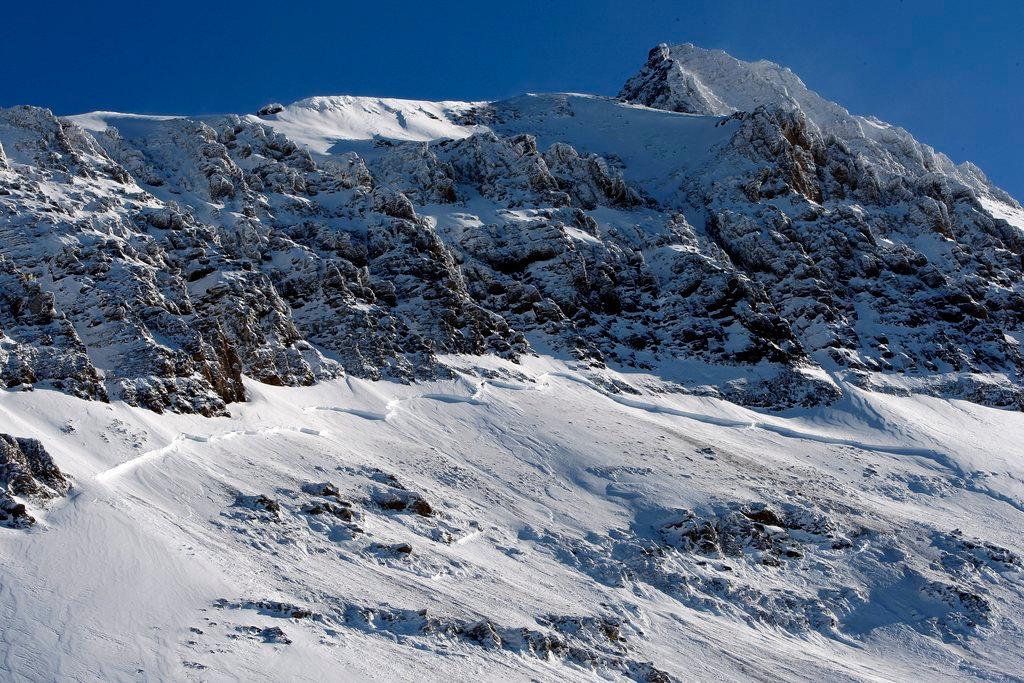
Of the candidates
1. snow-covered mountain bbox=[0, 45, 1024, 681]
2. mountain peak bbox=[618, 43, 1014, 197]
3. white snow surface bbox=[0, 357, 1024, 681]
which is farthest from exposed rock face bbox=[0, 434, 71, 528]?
mountain peak bbox=[618, 43, 1014, 197]

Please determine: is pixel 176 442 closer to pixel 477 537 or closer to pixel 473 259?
pixel 477 537

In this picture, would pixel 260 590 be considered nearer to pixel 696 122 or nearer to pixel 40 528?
pixel 40 528

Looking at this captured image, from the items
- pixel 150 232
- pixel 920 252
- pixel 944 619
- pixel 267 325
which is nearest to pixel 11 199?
pixel 150 232

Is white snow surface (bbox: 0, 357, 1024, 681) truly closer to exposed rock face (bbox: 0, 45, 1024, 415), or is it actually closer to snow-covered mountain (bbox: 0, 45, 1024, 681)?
snow-covered mountain (bbox: 0, 45, 1024, 681)

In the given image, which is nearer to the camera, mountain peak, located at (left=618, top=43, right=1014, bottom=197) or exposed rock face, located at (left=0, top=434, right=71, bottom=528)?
exposed rock face, located at (left=0, top=434, right=71, bottom=528)

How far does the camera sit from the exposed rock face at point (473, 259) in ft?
138

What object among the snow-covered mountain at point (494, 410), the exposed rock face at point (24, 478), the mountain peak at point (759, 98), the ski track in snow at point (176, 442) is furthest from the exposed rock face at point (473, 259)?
the mountain peak at point (759, 98)

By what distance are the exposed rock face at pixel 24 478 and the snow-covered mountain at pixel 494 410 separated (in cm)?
9

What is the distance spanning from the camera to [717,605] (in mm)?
32531

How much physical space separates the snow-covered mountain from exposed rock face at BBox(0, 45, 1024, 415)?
239 millimetres

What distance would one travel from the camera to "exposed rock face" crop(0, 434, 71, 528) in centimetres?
2588

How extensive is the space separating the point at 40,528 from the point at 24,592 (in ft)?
10.6

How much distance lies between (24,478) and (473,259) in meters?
38.3

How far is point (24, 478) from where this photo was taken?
2712cm
